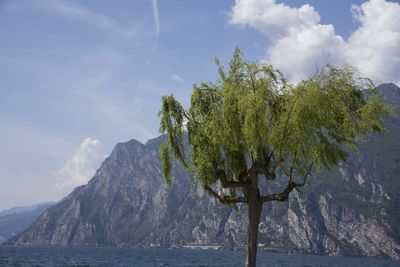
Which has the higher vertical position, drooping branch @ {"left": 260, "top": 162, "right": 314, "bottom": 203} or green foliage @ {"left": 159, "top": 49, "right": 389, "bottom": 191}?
green foliage @ {"left": 159, "top": 49, "right": 389, "bottom": 191}

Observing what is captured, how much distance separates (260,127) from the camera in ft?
64.2

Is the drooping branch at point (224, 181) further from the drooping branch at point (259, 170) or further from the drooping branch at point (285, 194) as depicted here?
the drooping branch at point (285, 194)

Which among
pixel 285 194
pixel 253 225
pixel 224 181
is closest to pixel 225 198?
pixel 224 181

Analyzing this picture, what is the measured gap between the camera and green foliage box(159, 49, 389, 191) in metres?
19.5

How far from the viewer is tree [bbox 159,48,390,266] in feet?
64.3

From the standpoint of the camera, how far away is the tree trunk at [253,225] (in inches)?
795

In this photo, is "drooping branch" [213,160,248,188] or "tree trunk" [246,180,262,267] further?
"drooping branch" [213,160,248,188]

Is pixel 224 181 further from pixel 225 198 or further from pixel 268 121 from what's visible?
pixel 268 121

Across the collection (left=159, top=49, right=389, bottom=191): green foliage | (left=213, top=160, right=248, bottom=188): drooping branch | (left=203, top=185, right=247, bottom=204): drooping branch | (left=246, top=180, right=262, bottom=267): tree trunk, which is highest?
(left=159, top=49, right=389, bottom=191): green foliage

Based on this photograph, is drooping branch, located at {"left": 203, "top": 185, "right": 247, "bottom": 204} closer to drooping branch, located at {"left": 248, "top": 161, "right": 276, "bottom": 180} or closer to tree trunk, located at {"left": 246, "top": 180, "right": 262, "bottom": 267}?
tree trunk, located at {"left": 246, "top": 180, "right": 262, "bottom": 267}

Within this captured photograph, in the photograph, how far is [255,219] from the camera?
2058 cm

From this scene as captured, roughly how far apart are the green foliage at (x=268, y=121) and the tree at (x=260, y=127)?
4cm

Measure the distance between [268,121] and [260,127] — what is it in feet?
2.29

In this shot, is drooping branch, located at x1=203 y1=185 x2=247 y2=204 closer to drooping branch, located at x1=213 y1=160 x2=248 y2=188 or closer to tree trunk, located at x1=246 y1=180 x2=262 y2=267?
tree trunk, located at x1=246 y1=180 x2=262 y2=267
